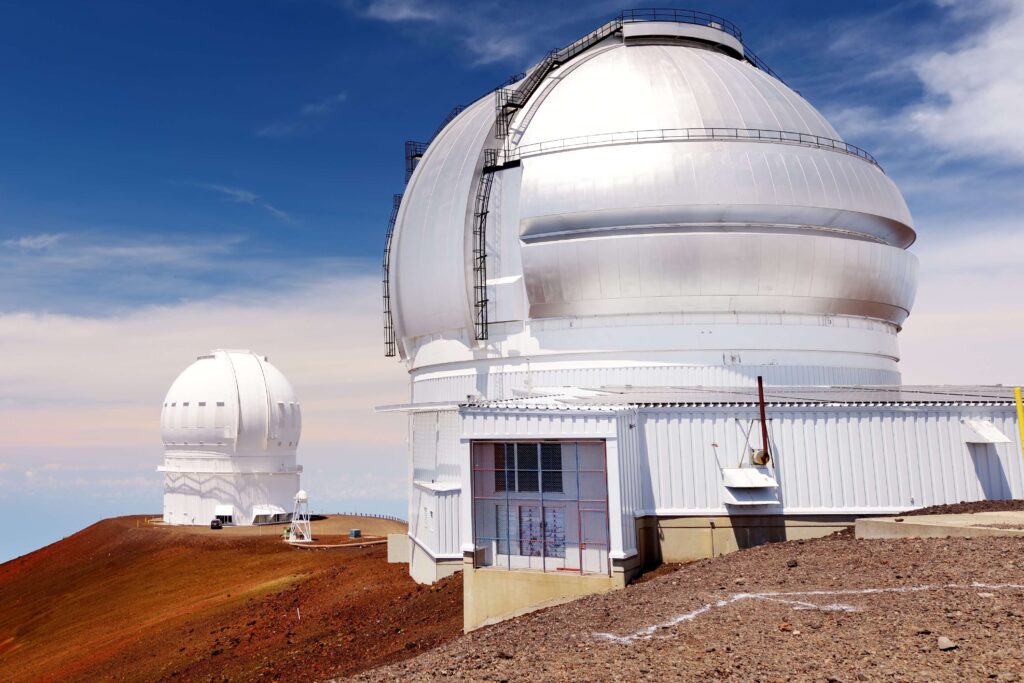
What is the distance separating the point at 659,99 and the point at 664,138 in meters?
1.87

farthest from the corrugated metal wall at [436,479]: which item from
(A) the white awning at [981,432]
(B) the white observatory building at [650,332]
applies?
(A) the white awning at [981,432]

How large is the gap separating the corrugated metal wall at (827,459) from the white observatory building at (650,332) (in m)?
0.05

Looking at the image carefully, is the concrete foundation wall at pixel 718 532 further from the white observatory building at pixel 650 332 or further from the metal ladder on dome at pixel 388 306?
the metal ladder on dome at pixel 388 306

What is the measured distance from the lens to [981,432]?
18.2 metres

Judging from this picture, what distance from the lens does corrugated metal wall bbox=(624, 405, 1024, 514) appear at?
59.0 ft

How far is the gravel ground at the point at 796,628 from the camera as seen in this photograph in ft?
26.9

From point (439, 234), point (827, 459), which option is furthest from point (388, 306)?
point (827, 459)

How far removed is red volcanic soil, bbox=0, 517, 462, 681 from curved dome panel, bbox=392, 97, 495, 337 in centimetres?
877

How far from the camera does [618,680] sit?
26.5 feet

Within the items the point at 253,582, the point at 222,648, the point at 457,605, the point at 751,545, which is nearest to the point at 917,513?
the point at 751,545

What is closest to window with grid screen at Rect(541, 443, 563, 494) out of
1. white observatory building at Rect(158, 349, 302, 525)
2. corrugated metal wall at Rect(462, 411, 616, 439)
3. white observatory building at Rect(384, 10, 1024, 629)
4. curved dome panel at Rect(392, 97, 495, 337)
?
white observatory building at Rect(384, 10, 1024, 629)

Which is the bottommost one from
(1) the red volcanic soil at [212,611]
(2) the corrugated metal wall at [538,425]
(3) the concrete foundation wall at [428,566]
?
(1) the red volcanic soil at [212,611]

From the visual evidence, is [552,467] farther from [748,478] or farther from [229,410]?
[229,410]

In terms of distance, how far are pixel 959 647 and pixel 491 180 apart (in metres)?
19.7
